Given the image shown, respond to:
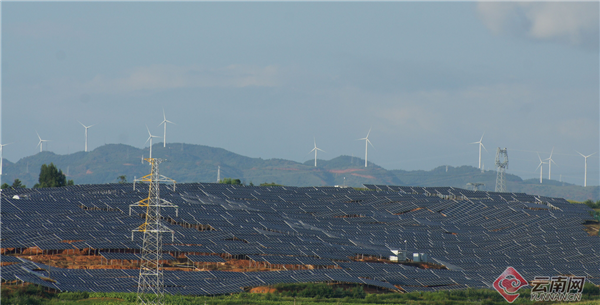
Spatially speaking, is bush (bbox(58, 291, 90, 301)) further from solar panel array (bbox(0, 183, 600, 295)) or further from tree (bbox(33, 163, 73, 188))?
tree (bbox(33, 163, 73, 188))

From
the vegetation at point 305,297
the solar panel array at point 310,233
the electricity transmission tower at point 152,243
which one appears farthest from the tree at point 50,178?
the vegetation at point 305,297

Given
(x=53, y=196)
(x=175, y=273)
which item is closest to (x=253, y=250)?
(x=175, y=273)

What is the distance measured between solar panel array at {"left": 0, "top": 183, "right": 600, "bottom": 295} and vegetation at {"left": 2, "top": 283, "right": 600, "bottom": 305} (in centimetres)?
188

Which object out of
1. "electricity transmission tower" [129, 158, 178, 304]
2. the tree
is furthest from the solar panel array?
the tree

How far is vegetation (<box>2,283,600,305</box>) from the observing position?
2015 inches

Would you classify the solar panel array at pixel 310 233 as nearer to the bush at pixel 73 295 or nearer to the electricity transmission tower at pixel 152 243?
the bush at pixel 73 295

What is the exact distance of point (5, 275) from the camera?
5441 cm

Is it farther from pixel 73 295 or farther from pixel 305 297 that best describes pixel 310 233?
pixel 73 295

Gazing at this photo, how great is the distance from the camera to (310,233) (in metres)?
88.9

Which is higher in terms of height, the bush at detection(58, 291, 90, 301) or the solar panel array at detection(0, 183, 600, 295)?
the solar panel array at detection(0, 183, 600, 295)

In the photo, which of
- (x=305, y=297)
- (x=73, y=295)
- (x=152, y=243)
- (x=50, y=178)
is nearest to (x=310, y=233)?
(x=305, y=297)

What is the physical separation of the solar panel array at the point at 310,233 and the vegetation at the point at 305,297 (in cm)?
188

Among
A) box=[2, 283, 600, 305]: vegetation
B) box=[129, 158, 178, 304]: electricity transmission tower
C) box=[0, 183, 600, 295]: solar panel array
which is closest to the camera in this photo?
box=[129, 158, 178, 304]: electricity transmission tower

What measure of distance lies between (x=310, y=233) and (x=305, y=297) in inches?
1244
